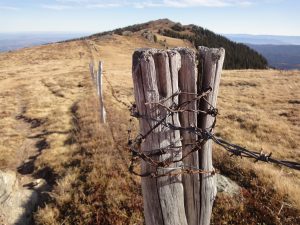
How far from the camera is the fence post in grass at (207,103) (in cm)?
282

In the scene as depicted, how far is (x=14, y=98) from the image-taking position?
79.9ft

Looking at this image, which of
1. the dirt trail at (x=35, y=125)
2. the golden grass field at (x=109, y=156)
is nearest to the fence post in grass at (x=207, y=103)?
the golden grass field at (x=109, y=156)

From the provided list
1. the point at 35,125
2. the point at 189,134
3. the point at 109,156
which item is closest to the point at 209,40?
the point at 35,125

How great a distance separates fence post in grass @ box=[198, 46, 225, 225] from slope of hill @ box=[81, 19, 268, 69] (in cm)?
9420

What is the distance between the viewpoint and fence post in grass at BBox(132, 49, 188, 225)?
2662 millimetres

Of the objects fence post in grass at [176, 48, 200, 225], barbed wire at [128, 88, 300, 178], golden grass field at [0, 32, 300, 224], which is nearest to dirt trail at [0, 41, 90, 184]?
golden grass field at [0, 32, 300, 224]

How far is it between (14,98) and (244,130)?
1826 cm

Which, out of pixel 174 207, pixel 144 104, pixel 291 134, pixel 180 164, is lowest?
pixel 291 134

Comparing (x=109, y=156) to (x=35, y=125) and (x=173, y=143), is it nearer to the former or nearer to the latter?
(x=173, y=143)

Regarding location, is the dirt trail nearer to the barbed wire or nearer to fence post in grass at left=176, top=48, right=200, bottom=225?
fence post in grass at left=176, top=48, right=200, bottom=225

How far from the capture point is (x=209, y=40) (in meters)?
113

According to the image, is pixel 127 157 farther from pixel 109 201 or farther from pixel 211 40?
pixel 211 40

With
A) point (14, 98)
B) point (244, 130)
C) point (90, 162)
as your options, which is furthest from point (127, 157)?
point (14, 98)

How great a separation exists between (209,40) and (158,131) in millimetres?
115605
